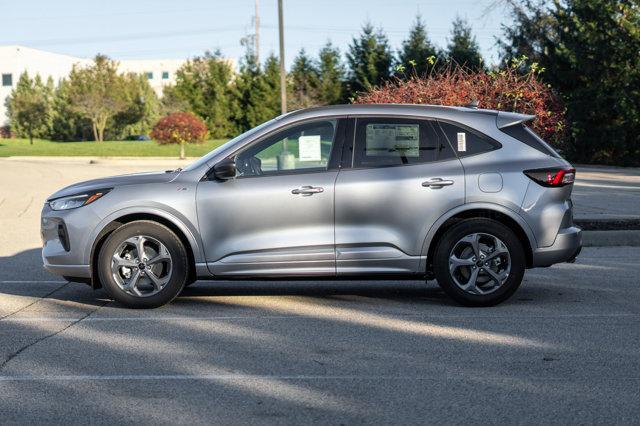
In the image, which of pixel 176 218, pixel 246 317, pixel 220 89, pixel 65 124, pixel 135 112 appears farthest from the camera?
pixel 65 124

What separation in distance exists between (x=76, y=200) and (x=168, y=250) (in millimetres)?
982

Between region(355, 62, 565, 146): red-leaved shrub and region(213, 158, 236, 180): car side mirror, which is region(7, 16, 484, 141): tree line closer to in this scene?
region(355, 62, 565, 146): red-leaved shrub

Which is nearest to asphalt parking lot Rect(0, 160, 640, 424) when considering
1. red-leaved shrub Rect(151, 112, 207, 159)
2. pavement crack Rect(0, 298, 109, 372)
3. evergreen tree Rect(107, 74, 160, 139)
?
pavement crack Rect(0, 298, 109, 372)

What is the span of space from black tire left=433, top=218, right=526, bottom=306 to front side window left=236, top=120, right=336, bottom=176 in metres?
1.25

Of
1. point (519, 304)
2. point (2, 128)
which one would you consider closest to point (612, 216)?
point (519, 304)

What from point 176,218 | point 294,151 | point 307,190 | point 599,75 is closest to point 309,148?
point 294,151

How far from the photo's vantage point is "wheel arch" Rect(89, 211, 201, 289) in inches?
341

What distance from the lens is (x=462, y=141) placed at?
8.81 meters

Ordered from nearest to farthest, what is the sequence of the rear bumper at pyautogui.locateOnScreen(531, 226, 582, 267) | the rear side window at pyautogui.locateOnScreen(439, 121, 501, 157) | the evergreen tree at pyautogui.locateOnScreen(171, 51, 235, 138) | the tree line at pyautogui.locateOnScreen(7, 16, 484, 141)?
the rear bumper at pyautogui.locateOnScreen(531, 226, 582, 267) → the rear side window at pyautogui.locateOnScreen(439, 121, 501, 157) → the tree line at pyautogui.locateOnScreen(7, 16, 484, 141) → the evergreen tree at pyautogui.locateOnScreen(171, 51, 235, 138)

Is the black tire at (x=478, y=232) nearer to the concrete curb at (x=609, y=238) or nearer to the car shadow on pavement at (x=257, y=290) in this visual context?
the car shadow on pavement at (x=257, y=290)

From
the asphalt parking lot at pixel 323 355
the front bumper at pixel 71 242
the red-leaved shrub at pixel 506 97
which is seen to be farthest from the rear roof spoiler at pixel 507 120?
the red-leaved shrub at pixel 506 97

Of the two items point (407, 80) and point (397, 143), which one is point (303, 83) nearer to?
point (407, 80)

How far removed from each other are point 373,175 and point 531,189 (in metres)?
1.37

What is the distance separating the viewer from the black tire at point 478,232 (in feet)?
28.1
